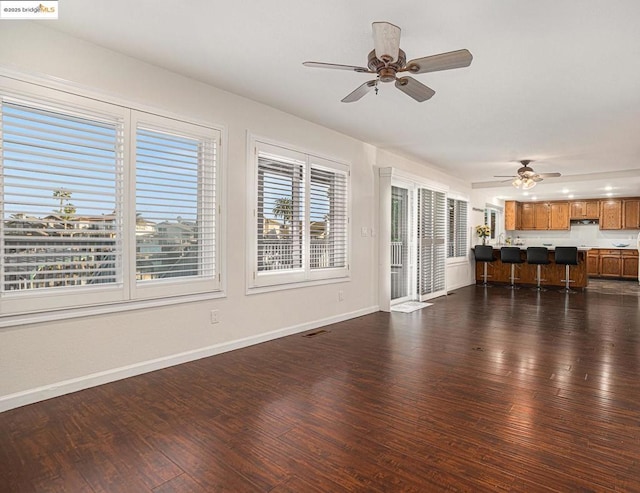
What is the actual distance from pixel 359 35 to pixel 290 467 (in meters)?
2.80

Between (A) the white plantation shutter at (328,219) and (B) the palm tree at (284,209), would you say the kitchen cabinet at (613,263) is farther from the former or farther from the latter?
(B) the palm tree at (284,209)

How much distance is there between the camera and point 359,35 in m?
2.79

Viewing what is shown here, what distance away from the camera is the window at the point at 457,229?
8.64m

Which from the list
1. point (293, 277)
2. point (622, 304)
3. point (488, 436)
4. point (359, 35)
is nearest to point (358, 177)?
point (293, 277)

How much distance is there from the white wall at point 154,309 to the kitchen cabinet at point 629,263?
9751 mm

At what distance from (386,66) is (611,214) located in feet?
37.9

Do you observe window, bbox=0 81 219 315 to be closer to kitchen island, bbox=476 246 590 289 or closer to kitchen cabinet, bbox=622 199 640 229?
kitchen island, bbox=476 246 590 289

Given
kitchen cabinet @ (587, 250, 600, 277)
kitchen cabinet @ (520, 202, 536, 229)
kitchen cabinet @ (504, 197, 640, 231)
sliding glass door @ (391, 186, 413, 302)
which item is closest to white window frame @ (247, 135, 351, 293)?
sliding glass door @ (391, 186, 413, 302)

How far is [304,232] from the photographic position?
482cm

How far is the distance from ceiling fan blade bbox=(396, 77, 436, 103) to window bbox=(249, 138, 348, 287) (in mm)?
1813

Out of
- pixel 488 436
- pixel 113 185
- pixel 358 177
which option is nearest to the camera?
pixel 488 436

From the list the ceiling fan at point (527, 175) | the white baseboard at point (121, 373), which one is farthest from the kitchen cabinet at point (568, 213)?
the white baseboard at point (121, 373)

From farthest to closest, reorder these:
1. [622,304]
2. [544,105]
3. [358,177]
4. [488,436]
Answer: [622,304], [358,177], [544,105], [488,436]

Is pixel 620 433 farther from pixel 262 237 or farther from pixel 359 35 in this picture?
pixel 262 237
